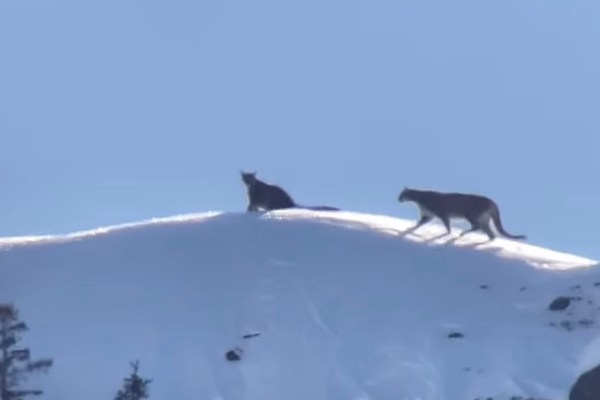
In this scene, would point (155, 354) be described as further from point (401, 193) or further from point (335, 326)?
point (401, 193)

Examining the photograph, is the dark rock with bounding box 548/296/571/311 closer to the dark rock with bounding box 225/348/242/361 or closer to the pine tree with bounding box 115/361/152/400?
the dark rock with bounding box 225/348/242/361

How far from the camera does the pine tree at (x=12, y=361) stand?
50.3 metres

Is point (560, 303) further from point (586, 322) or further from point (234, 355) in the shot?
point (234, 355)

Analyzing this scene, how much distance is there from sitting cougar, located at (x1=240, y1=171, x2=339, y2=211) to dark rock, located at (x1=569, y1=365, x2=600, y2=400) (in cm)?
1510

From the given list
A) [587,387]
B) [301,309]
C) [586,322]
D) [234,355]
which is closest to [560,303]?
[586,322]

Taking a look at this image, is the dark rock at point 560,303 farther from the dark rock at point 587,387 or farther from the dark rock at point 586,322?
the dark rock at point 587,387

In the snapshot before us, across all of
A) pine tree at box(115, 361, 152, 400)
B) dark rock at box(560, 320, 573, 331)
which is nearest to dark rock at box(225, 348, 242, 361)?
pine tree at box(115, 361, 152, 400)

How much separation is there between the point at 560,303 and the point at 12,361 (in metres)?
12.8

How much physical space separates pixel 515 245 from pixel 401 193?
3700 millimetres

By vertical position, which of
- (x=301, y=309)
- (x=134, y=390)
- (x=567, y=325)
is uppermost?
(x=301, y=309)

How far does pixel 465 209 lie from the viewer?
62.2 m

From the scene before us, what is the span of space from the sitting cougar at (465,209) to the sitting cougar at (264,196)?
436cm

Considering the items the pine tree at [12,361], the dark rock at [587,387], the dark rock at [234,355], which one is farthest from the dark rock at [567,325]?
the pine tree at [12,361]

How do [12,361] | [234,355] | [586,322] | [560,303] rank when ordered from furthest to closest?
[560,303]
[586,322]
[234,355]
[12,361]
